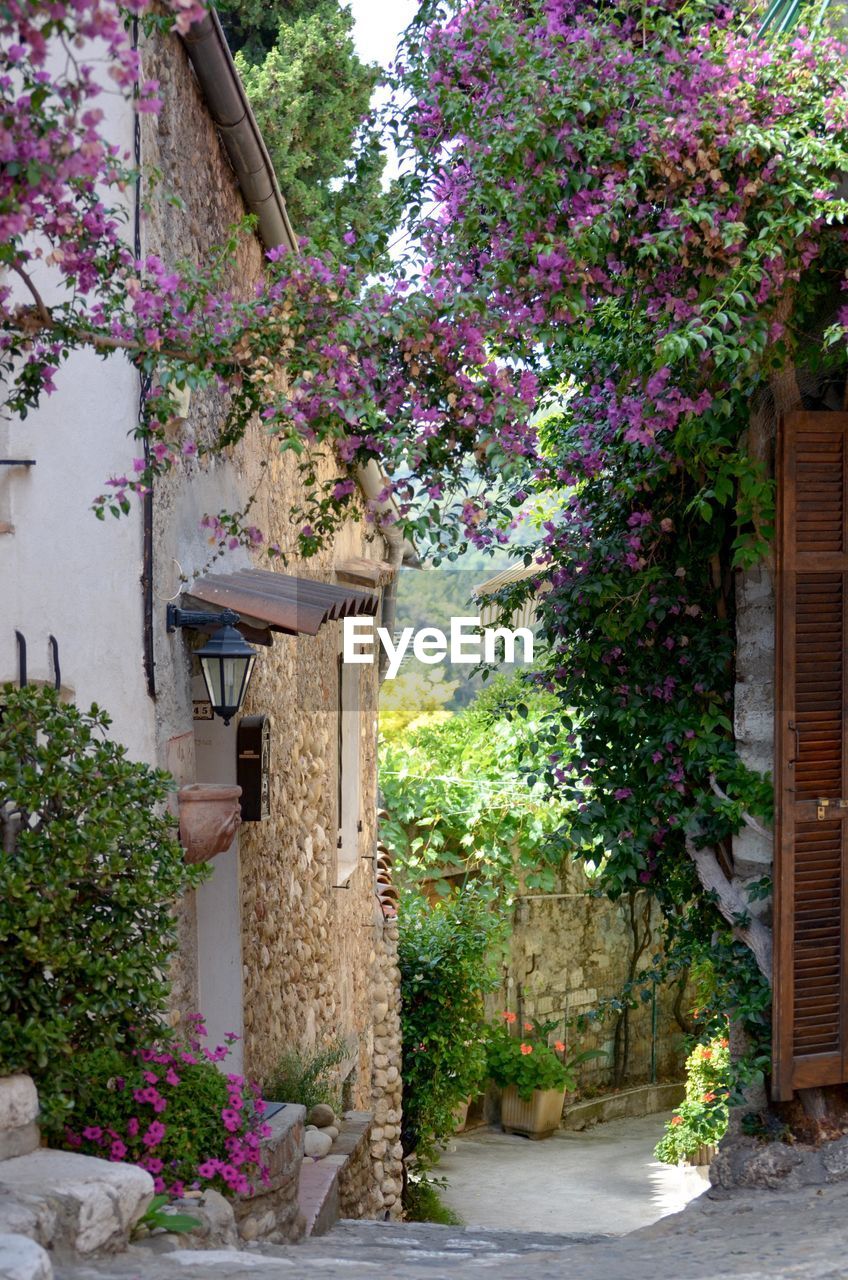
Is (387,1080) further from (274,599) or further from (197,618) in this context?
(197,618)

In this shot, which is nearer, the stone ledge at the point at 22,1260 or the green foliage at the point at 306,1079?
the stone ledge at the point at 22,1260

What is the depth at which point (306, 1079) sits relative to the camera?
7.21m

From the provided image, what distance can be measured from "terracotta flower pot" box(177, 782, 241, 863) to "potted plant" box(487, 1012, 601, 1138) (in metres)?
8.90

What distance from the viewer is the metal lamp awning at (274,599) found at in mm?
5223

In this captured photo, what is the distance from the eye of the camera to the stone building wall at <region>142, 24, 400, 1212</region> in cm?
535

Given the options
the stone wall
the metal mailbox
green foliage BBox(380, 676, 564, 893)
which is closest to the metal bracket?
A: the metal mailbox

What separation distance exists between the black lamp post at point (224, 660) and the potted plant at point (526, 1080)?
9.02 m

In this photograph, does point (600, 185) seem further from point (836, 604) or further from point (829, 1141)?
point (829, 1141)

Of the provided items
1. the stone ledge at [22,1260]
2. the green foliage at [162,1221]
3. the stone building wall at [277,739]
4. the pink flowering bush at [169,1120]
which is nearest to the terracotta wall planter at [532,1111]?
the stone building wall at [277,739]

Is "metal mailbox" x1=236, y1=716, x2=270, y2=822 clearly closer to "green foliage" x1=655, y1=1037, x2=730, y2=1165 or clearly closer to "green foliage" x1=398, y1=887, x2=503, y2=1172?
"green foliage" x1=655, y1=1037, x2=730, y2=1165

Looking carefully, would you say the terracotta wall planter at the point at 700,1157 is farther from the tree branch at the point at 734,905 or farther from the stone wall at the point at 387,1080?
the tree branch at the point at 734,905

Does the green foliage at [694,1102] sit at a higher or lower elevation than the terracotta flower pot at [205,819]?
lower

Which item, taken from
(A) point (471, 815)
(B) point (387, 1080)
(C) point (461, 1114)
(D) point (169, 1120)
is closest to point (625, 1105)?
(C) point (461, 1114)

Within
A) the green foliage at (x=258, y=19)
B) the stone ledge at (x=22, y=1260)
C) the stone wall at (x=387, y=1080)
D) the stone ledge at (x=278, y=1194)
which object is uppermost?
the green foliage at (x=258, y=19)
